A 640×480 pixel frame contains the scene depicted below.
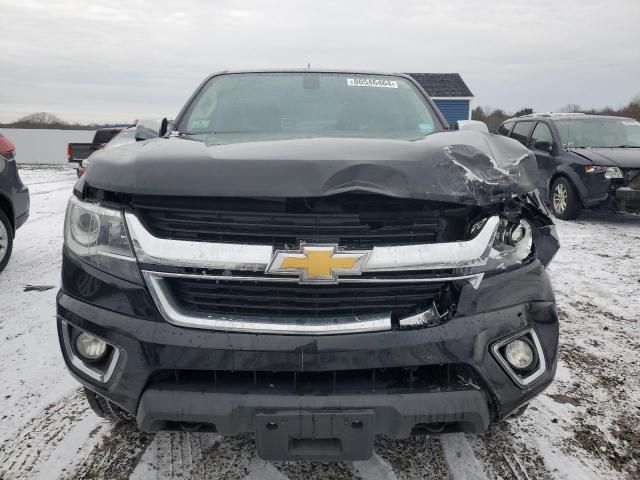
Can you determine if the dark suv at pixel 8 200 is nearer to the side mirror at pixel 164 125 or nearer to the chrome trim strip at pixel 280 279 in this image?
the side mirror at pixel 164 125

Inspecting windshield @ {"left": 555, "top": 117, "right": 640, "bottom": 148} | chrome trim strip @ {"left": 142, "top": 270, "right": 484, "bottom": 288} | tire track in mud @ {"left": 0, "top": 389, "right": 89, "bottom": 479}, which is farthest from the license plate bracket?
windshield @ {"left": 555, "top": 117, "right": 640, "bottom": 148}

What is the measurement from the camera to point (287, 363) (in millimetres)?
1654

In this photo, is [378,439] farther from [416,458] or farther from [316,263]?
[316,263]

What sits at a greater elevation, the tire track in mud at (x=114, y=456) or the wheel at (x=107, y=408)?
the wheel at (x=107, y=408)

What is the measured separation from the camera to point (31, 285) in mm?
4539

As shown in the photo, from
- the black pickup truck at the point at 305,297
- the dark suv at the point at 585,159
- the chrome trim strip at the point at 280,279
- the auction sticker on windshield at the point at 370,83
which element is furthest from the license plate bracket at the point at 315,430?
the dark suv at the point at 585,159

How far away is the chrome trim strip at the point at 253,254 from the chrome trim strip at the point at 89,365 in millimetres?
365

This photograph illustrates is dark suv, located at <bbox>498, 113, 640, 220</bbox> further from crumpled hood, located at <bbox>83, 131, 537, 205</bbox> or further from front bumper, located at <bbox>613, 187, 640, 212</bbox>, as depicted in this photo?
crumpled hood, located at <bbox>83, 131, 537, 205</bbox>

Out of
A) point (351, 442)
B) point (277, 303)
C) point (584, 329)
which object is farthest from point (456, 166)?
point (584, 329)

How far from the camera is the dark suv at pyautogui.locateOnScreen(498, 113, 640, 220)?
7582mm

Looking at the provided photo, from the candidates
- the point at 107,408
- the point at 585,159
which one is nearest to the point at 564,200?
the point at 585,159

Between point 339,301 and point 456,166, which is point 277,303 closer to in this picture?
point 339,301

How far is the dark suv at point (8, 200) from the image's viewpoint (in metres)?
4.77

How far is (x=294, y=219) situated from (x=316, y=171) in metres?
0.18
